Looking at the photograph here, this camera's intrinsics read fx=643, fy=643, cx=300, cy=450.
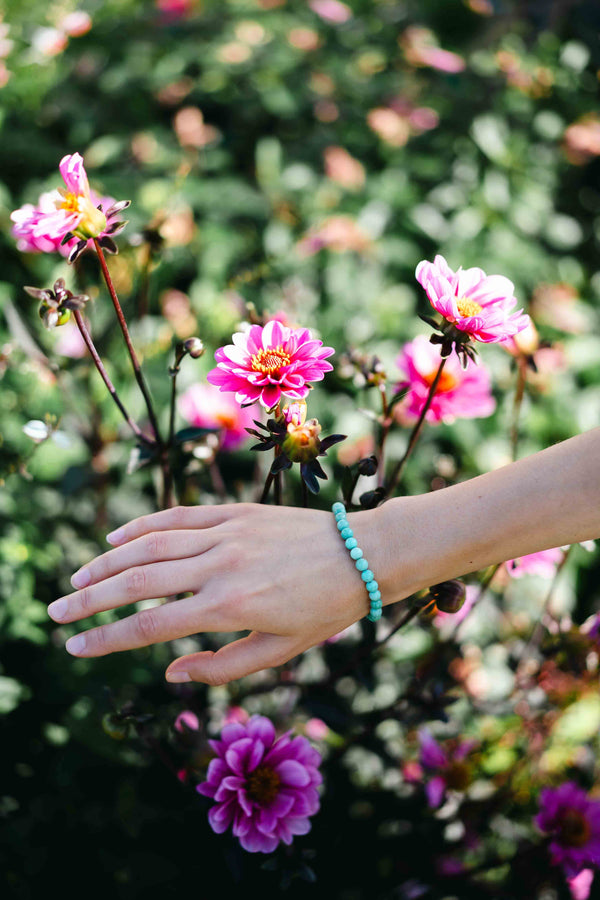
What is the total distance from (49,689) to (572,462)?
2.99 ft

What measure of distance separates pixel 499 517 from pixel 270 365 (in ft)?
0.89

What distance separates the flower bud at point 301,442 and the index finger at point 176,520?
3.6 inches

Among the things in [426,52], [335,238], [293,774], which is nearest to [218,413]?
[293,774]

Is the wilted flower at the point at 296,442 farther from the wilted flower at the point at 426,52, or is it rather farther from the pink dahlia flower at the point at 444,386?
the wilted flower at the point at 426,52

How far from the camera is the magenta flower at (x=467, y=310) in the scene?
637 mm

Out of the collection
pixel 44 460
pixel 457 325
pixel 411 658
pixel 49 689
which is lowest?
pixel 411 658

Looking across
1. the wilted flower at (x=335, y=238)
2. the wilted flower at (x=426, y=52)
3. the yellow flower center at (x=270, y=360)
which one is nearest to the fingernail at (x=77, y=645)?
the yellow flower center at (x=270, y=360)

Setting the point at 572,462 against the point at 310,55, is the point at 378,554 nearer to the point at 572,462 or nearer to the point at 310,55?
the point at 572,462

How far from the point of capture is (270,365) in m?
0.66

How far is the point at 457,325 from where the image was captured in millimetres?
649

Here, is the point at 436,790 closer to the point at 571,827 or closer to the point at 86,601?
the point at 571,827

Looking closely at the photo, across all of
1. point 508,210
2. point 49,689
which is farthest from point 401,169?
point 49,689

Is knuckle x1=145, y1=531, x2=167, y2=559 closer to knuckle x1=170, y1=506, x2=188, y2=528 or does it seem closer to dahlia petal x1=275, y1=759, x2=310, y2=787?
knuckle x1=170, y1=506, x2=188, y2=528

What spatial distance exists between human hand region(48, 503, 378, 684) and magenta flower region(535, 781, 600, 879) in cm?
53
